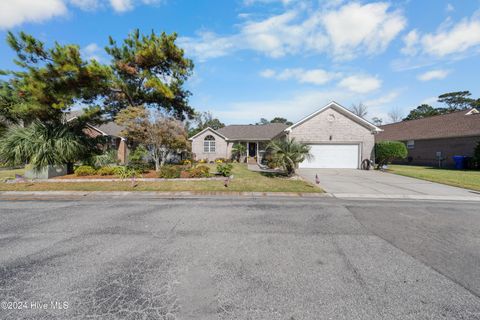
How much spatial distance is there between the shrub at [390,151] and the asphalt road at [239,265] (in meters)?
11.9

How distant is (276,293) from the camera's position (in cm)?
243

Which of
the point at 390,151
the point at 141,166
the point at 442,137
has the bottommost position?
the point at 141,166

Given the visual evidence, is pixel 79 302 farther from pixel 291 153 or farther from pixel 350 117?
pixel 350 117

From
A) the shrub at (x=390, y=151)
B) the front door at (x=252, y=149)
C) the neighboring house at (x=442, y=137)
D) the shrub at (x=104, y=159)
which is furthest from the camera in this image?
the front door at (x=252, y=149)

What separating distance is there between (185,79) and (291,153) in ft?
32.6

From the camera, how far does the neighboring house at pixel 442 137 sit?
1827 cm

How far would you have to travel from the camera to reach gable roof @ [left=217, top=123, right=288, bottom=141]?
80.2 ft

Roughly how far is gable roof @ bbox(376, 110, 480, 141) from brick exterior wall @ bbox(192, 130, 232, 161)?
886 inches

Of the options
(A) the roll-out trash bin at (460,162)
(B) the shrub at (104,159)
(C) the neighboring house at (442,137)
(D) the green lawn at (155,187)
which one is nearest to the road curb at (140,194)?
(D) the green lawn at (155,187)

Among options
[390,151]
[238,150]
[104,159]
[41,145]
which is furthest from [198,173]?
[390,151]

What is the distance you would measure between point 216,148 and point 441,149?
2468 cm

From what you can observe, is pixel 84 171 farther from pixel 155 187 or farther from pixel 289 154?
pixel 289 154

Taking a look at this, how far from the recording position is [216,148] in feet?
79.5

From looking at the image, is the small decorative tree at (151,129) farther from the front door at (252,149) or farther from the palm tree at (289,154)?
the front door at (252,149)
